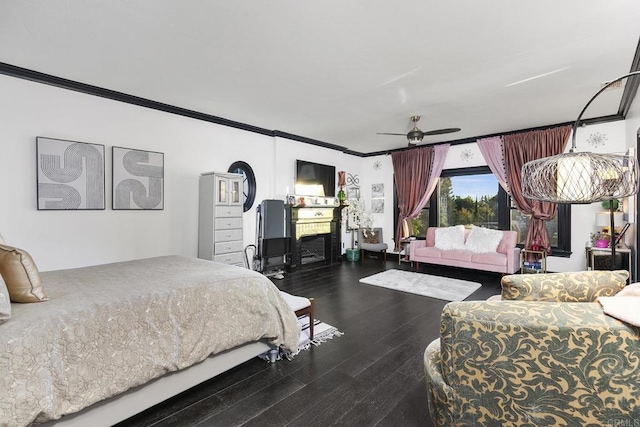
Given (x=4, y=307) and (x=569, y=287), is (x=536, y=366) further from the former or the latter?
(x=4, y=307)

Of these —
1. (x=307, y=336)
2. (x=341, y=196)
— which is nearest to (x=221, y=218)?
(x=307, y=336)

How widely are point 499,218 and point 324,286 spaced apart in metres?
3.88

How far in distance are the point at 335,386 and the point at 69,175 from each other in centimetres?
372

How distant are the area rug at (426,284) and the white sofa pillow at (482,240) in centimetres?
81

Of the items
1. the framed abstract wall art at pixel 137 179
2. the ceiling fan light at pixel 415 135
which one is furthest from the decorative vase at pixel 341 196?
the framed abstract wall art at pixel 137 179

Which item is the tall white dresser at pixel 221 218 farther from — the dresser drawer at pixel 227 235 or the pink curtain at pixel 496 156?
the pink curtain at pixel 496 156

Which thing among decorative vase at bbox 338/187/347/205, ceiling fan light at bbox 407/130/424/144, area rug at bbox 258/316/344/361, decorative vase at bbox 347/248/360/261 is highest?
ceiling fan light at bbox 407/130/424/144

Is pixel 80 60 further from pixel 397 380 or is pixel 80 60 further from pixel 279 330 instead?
pixel 397 380

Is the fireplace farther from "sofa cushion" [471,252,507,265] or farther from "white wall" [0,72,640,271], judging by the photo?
"sofa cushion" [471,252,507,265]

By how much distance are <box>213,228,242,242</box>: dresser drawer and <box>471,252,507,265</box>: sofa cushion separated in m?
4.15

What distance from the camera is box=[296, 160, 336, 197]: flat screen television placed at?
623cm

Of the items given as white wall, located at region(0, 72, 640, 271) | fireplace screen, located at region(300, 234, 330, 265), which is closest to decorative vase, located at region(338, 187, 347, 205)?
fireplace screen, located at region(300, 234, 330, 265)

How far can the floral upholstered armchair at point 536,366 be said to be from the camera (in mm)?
1069

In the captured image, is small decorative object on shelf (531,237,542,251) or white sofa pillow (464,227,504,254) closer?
small decorative object on shelf (531,237,542,251)
